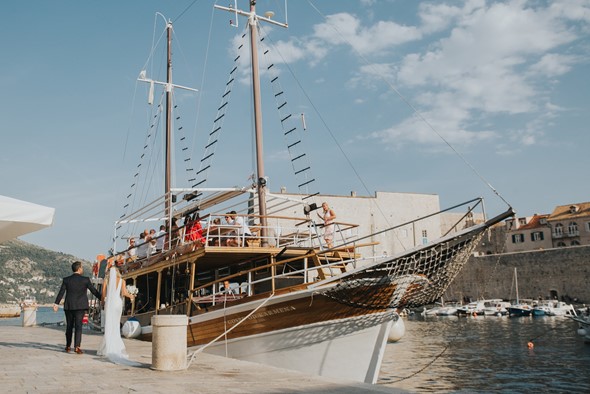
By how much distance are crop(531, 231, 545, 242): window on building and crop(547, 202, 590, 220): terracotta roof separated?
242 centimetres

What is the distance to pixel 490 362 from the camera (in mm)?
21766

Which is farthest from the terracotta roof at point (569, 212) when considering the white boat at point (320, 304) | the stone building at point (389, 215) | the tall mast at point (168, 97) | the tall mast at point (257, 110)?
the white boat at point (320, 304)

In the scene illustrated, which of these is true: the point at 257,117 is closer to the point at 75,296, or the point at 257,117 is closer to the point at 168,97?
the point at 75,296

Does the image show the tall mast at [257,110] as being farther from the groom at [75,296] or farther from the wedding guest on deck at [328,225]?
the groom at [75,296]

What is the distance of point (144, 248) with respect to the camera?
16953 mm

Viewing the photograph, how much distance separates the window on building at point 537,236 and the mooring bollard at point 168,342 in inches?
2966

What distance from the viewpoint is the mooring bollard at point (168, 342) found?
7.95m

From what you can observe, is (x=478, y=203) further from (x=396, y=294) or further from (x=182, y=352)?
(x=182, y=352)

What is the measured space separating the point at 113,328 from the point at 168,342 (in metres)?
2.16

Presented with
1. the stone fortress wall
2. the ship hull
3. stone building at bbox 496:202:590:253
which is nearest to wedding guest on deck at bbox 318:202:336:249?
the ship hull

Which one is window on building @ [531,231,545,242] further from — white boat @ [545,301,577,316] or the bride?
the bride

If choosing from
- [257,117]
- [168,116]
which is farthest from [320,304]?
[168,116]

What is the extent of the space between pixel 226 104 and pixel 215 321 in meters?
9.47

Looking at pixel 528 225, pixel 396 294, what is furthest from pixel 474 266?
pixel 396 294
